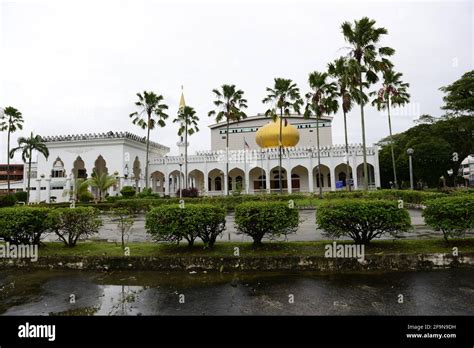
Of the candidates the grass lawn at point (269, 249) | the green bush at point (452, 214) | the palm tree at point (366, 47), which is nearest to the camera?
the green bush at point (452, 214)

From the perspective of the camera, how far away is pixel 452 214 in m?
7.01

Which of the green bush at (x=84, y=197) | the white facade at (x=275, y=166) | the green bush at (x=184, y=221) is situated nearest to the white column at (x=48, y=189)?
the green bush at (x=84, y=197)

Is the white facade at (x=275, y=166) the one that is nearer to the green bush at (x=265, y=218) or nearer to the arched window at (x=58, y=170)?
the arched window at (x=58, y=170)

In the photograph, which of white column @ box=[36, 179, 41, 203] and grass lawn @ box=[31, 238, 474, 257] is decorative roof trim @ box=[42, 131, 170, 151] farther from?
grass lawn @ box=[31, 238, 474, 257]

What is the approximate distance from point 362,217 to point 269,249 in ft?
7.23

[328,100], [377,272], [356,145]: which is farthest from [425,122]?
[377,272]

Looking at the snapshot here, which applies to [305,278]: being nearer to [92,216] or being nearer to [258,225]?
[258,225]

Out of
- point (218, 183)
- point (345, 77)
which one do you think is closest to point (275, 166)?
point (218, 183)

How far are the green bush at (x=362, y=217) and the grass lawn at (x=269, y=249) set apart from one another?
48 cm

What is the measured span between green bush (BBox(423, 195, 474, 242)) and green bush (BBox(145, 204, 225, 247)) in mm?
4859

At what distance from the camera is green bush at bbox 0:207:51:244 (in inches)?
321

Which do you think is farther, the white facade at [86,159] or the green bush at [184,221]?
the white facade at [86,159]

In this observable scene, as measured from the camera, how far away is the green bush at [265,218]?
7371mm
